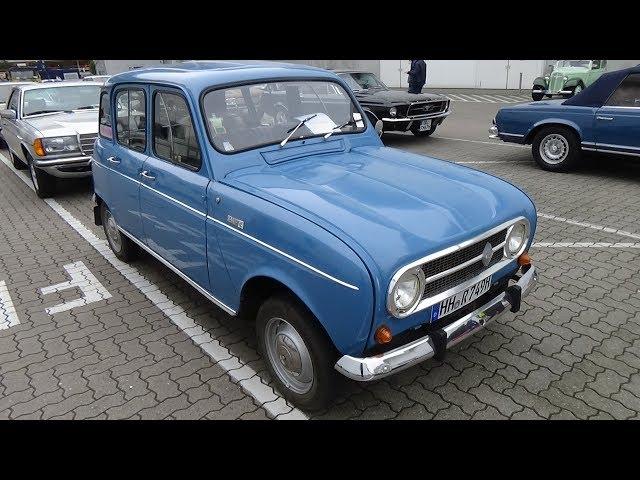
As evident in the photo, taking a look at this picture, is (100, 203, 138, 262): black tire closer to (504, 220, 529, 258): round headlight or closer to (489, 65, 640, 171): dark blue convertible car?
(504, 220, 529, 258): round headlight

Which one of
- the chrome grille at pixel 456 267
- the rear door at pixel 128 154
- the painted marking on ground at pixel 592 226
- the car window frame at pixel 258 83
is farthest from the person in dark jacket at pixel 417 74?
the chrome grille at pixel 456 267

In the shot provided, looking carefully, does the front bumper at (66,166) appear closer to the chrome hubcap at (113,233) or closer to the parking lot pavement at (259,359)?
the parking lot pavement at (259,359)

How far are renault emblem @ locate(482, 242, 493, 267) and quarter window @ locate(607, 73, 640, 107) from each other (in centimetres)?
578

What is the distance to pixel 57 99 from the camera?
8.27 m

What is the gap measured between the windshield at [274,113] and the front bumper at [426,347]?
1669 mm

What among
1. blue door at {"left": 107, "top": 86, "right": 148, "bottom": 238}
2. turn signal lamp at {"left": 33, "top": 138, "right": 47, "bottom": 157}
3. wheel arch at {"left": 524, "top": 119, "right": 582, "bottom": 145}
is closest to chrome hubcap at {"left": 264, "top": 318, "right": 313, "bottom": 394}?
blue door at {"left": 107, "top": 86, "right": 148, "bottom": 238}

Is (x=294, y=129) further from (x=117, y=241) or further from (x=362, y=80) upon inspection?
(x=362, y=80)

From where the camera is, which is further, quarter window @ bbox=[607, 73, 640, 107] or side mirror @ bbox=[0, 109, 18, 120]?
side mirror @ bbox=[0, 109, 18, 120]

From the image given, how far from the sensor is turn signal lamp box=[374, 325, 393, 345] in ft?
7.45

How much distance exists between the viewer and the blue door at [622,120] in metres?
6.71

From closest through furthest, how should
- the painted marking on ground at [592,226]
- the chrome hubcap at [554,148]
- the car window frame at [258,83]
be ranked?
the car window frame at [258,83] → the painted marking on ground at [592,226] → the chrome hubcap at [554,148]

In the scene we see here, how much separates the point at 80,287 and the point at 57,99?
17.3ft

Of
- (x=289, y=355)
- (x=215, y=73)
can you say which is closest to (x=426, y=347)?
(x=289, y=355)

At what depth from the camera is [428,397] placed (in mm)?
2910
